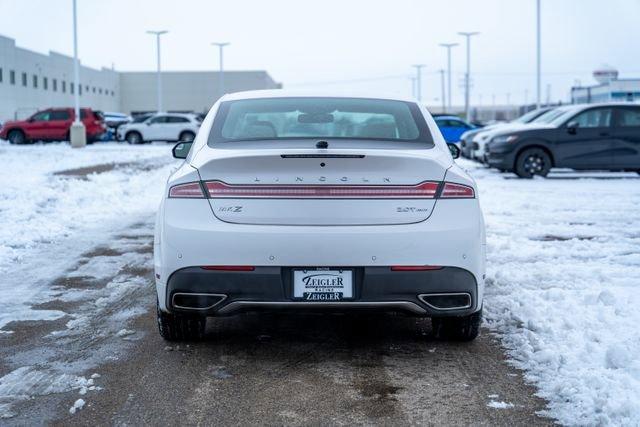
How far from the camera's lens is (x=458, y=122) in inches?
1357

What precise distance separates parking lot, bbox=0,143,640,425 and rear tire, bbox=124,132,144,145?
114ft

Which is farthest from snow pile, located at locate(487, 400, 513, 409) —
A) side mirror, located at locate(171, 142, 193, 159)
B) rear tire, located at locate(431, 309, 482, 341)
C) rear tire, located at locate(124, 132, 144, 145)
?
rear tire, located at locate(124, 132, 144, 145)

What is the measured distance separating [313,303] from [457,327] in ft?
3.61

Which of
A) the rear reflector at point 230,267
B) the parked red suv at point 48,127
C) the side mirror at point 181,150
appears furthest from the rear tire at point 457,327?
the parked red suv at point 48,127

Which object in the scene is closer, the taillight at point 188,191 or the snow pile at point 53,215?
the taillight at point 188,191

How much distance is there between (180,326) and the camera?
5.25 meters

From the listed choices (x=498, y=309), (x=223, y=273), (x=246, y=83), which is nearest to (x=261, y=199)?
(x=223, y=273)

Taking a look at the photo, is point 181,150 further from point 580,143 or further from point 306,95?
point 580,143

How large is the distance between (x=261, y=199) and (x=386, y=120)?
1.40 m

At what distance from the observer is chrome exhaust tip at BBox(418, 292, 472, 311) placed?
15.6ft

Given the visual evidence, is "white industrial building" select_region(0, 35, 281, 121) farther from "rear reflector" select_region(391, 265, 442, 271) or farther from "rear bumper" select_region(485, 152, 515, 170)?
"rear reflector" select_region(391, 265, 442, 271)

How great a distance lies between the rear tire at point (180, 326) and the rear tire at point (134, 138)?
3874cm

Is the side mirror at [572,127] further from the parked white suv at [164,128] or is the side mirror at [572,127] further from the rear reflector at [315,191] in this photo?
the parked white suv at [164,128]

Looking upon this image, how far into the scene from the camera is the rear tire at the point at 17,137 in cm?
3981
